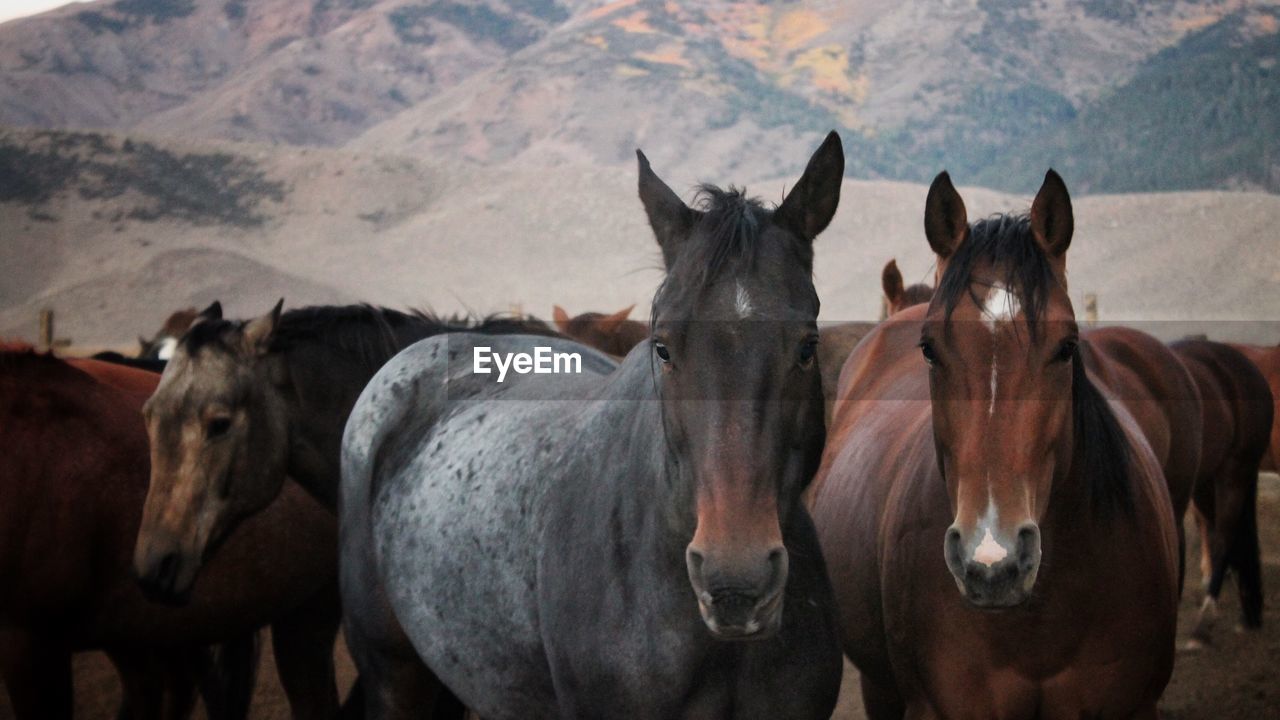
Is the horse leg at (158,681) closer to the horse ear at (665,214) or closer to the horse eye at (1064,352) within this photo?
the horse ear at (665,214)

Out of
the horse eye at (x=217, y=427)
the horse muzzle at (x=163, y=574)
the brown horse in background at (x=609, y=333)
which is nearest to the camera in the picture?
the horse muzzle at (x=163, y=574)

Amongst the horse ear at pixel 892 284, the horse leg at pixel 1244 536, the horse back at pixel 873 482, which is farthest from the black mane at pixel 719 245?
the horse leg at pixel 1244 536

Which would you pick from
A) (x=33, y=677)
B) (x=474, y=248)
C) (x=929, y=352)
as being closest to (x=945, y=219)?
(x=929, y=352)

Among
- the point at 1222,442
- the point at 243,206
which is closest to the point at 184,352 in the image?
the point at 1222,442

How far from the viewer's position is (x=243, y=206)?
67.0 meters

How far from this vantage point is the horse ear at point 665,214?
9.41 ft

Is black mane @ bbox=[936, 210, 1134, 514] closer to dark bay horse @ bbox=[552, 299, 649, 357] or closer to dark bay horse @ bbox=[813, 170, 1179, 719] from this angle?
dark bay horse @ bbox=[813, 170, 1179, 719]

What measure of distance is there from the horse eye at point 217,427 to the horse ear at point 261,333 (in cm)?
30

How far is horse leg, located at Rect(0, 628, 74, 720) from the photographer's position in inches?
172

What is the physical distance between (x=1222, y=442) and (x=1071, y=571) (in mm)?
5248

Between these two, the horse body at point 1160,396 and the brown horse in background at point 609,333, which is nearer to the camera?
the horse body at point 1160,396

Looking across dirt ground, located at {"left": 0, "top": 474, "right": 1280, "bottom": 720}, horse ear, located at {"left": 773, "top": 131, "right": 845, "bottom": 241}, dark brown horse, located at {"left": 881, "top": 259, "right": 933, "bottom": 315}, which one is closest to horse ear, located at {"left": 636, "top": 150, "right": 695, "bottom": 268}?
horse ear, located at {"left": 773, "top": 131, "right": 845, "bottom": 241}

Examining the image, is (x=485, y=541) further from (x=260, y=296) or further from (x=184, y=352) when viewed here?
(x=260, y=296)

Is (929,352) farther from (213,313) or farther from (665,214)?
(213,313)
